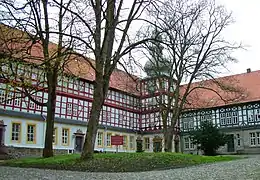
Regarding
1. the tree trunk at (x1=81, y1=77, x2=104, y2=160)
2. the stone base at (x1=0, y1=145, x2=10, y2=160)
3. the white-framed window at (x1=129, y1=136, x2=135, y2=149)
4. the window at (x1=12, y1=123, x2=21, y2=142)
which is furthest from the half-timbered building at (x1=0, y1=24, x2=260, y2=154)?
the tree trunk at (x1=81, y1=77, x2=104, y2=160)

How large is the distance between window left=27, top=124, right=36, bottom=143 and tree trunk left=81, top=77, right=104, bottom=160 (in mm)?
17218

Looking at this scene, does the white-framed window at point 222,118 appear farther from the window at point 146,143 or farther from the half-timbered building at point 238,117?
the window at point 146,143

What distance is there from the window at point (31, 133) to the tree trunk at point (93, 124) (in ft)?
56.5

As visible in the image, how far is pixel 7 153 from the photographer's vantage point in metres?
27.2

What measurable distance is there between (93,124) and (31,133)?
57.8 feet

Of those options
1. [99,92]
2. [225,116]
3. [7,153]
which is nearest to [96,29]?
[99,92]

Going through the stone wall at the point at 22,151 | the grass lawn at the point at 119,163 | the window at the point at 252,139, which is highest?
the window at the point at 252,139

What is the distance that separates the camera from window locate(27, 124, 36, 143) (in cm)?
3067

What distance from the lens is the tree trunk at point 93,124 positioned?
14703mm

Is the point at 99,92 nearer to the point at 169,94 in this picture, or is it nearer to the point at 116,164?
the point at 116,164

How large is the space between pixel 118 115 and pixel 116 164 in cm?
2822

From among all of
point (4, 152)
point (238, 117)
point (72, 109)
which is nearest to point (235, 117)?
point (238, 117)

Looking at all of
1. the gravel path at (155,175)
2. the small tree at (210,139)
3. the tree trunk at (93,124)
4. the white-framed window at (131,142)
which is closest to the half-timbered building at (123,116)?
the white-framed window at (131,142)

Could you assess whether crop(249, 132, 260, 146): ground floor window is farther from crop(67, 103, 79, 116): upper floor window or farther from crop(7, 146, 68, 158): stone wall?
crop(7, 146, 68, 158): stone wall
